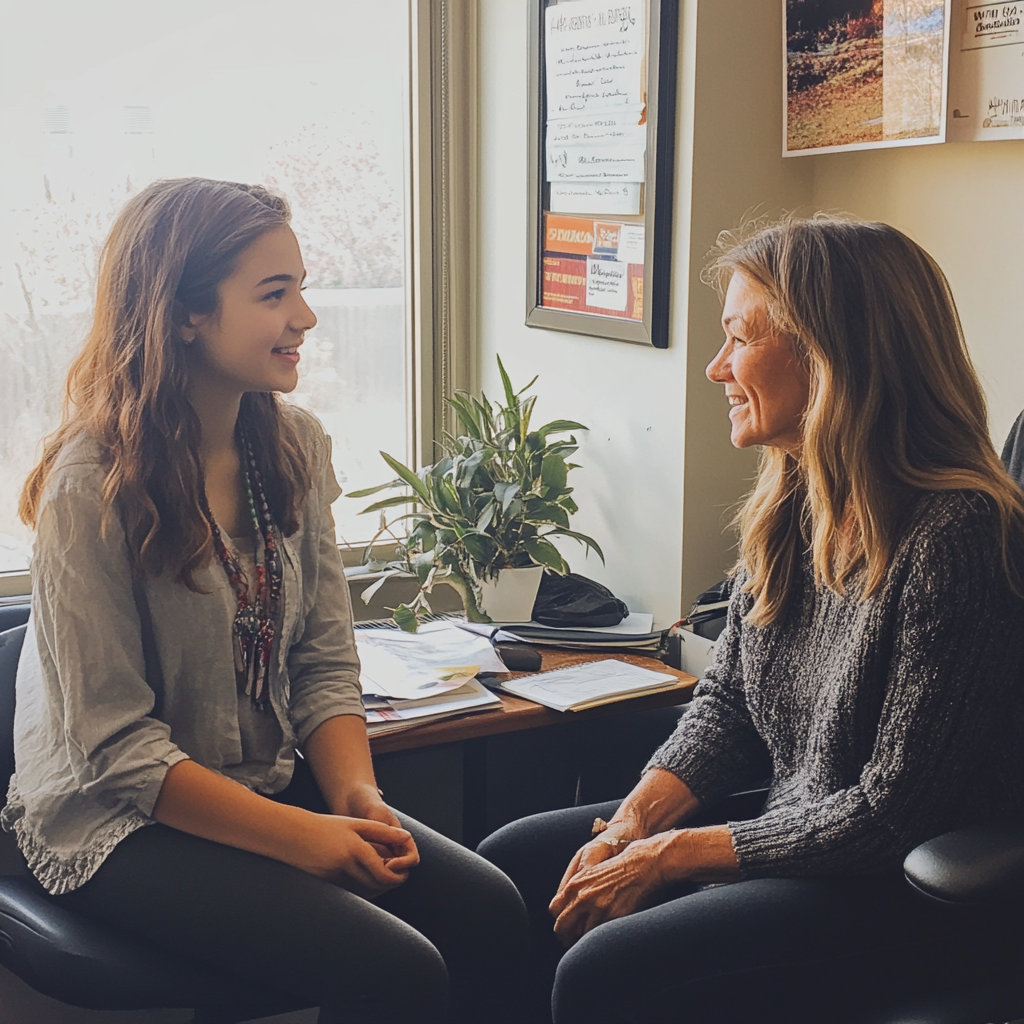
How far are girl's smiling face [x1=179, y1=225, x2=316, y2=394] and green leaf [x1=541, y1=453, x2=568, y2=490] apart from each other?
2.48 feet

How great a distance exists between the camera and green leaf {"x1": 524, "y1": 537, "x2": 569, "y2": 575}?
212cm

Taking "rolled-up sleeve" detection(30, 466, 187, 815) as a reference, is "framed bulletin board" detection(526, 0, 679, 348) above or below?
above

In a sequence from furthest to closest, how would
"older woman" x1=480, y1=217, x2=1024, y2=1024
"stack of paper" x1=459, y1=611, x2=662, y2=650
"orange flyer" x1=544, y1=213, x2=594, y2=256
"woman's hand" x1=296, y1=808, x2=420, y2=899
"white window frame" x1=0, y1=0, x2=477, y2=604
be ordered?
1. "white window frame" x1=0, y1=0, x2=477, y2=604
2. "orange flyer" x1=544, y1=213, x2=594, y2=256
3. "stack of paper" x1=459, y1=611, x2=662, y2=650
4. "woman's hand" x1=296, y1=808, x2=420, y2=899
5. "older woman" x1=480, y1=217, x2=1024, y2=1024

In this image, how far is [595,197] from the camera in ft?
7.18

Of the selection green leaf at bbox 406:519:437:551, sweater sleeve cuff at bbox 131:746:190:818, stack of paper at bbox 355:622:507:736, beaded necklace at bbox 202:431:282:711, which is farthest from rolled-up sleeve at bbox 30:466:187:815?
green leaf at bbox 406:519:437:551

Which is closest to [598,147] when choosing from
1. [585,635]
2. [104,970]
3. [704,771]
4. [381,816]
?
[585,635]

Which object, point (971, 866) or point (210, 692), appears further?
point (210, 692)

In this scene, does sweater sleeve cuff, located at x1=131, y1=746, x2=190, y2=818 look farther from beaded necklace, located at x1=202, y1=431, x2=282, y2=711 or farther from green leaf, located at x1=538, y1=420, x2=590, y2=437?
green leaf, located at x1=538, y1=420, x2=590, y2=437

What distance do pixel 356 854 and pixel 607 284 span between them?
1233 mm

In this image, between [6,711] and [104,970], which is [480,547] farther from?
[104,970]

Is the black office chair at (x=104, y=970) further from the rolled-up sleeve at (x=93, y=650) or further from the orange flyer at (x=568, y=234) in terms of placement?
the orange flyer at (x=568, y=234)

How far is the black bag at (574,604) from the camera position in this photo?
2.09 m

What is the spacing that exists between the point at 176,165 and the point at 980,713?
1.85 meters

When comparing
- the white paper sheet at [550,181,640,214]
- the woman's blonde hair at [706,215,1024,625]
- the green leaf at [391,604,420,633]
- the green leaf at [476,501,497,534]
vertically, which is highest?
the white paper sheet at [550,181,640,214]
